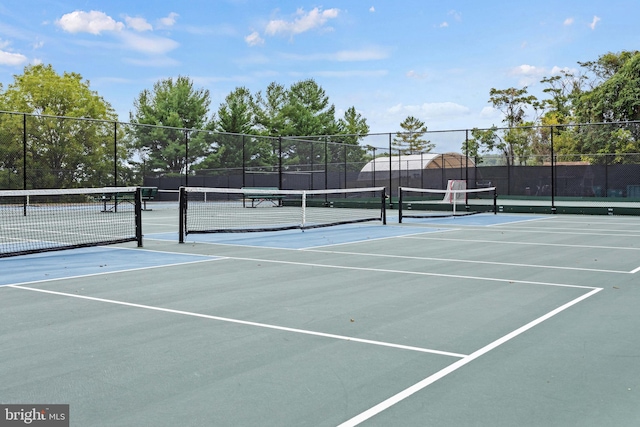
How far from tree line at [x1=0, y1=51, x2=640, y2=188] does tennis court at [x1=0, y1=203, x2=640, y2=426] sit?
48.7 ft

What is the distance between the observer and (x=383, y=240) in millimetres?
12648

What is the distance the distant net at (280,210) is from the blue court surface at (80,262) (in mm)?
1978

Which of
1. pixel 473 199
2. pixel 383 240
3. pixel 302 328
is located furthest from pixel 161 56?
pixel 302 328

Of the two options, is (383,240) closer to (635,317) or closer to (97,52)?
(635,317)

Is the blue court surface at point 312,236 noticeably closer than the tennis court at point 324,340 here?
No

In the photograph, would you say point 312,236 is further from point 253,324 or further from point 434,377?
point 434,377

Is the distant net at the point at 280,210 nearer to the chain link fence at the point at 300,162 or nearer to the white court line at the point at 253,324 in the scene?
the chain link fence at the point at 300,162

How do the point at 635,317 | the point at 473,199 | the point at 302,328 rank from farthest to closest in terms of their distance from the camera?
the point at 473,199
the point at 635,317
the point at 302,328

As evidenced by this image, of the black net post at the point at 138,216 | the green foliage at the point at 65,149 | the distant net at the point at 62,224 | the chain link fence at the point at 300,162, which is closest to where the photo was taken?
the distant net at the point at 62,224

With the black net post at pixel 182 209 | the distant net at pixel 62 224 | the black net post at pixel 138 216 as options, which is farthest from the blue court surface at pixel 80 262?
the black net post at pixel 182 209

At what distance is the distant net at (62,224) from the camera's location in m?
11.0

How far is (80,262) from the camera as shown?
30.7ft

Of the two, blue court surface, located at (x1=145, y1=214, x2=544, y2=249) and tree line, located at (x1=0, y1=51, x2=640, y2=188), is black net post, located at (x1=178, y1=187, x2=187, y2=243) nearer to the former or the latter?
blue court surface, located at (x1=145, y1=214, x2=544, y2=249)

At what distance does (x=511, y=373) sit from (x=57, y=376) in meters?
2.70
